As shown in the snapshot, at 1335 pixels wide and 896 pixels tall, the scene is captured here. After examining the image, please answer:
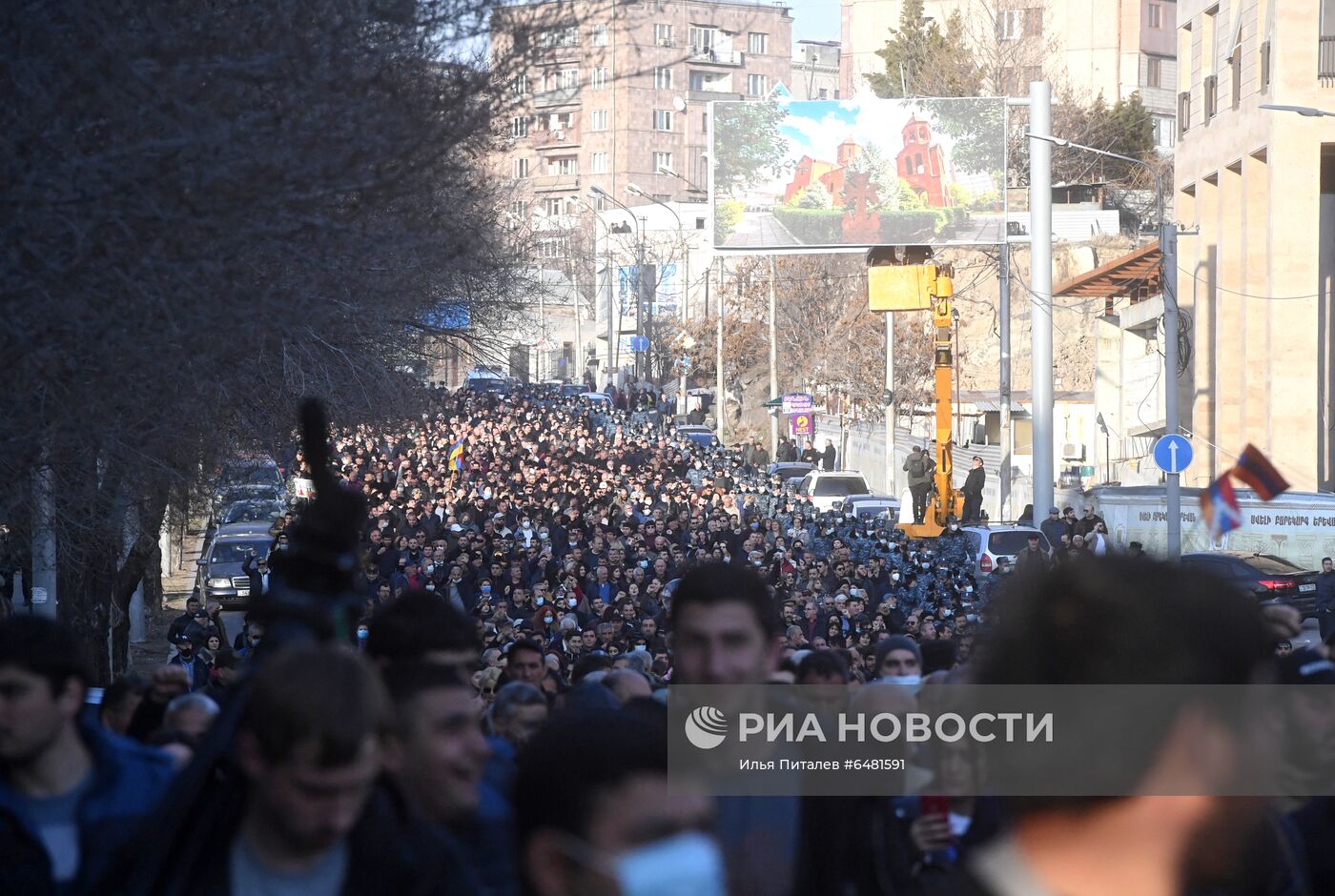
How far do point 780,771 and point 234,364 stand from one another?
8.68 m

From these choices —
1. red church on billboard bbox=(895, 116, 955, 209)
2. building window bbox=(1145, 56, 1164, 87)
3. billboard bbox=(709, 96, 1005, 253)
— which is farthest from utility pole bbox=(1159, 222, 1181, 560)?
building window bbox=(1145, 56, 1164, 87)

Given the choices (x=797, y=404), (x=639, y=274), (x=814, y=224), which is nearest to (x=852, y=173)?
(x=814, y=224)

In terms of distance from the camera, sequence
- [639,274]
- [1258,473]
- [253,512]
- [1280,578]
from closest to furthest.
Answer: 1. [1258,473]
2. [1280,578]
3. [253,512]
4. [639,274]

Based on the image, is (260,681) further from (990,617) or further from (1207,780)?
(1207,780)

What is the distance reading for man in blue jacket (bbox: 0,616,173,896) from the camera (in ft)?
11.6

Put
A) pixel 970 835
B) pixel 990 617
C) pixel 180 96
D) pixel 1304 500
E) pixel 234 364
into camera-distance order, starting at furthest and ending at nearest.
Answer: pixel 1304 500 < pixel 234 364 < pixel 180 96 < pixel 970 835 < pixel 990 617

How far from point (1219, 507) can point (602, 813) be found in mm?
6170

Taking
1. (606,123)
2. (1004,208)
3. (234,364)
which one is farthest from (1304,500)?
(606,123)

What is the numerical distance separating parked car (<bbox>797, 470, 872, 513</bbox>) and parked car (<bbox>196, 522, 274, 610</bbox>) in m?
13.0

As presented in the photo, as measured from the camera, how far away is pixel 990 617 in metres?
2.26

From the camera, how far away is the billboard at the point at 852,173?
133ft

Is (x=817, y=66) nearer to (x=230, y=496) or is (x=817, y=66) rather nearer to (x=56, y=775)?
(x=230, y=496)

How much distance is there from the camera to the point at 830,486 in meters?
39.9

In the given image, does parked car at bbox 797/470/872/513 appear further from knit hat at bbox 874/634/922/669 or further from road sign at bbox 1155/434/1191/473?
knit hat at bbox 874/634/922/669
